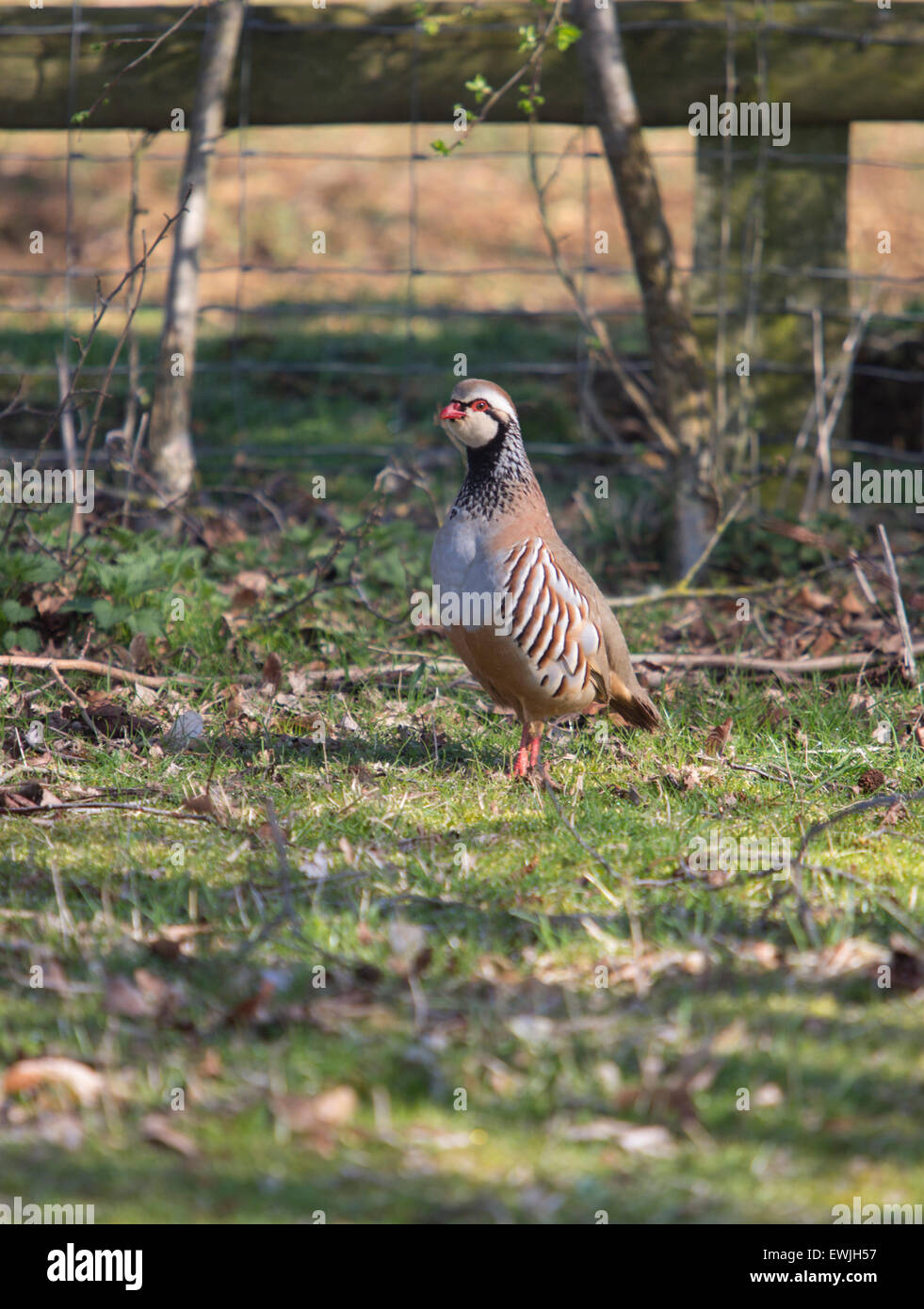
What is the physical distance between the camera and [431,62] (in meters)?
5.83

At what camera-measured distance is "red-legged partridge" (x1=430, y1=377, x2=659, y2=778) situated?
394 cm

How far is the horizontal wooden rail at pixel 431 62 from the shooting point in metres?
5.74

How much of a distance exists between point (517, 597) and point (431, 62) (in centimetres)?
303

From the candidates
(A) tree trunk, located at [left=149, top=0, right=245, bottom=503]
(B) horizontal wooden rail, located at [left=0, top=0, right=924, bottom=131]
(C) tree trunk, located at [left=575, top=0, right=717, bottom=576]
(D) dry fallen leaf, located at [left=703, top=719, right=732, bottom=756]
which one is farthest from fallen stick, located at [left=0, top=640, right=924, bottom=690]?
(B) horizontal wooden rail, located at [left=0, top=0, right=924, bottom=131]

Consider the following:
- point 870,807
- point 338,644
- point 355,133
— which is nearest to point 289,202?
point 355,133

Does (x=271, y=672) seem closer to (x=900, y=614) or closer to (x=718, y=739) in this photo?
(x=718, y=739)

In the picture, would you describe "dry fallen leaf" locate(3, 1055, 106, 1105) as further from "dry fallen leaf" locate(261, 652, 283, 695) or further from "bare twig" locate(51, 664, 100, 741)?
"dry fallen leaf" locate(261, 652, 283, 695)

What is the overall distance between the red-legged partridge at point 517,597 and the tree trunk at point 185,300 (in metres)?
1.89

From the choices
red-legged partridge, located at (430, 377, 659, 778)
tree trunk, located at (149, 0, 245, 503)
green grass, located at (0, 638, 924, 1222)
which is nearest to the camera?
green grass, located at (0, 638, 924, 1222)

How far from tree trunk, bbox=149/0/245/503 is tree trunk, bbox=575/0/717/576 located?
1504 millimetres

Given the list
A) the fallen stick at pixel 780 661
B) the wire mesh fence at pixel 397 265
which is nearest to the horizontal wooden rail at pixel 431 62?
the wire mesh fence at pixel 397 265

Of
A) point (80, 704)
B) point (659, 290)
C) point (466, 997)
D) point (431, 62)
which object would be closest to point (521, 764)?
point (80, 704)

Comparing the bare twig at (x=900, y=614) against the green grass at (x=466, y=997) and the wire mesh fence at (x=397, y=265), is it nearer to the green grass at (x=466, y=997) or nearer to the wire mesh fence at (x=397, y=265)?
the green grass at (x=466, y=997)

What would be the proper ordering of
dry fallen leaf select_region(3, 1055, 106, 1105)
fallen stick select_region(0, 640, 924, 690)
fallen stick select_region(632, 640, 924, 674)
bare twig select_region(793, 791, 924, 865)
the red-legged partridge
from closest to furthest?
dry fallen leaf select_region(3, 1055, 106, 1105)
bare twig select_region(793, 791, 924, 865)
the red-legged partridge
fallen stick select_region(0, 640, 924, 690)
fallen stick select_region(632, 640, 924, 674)
